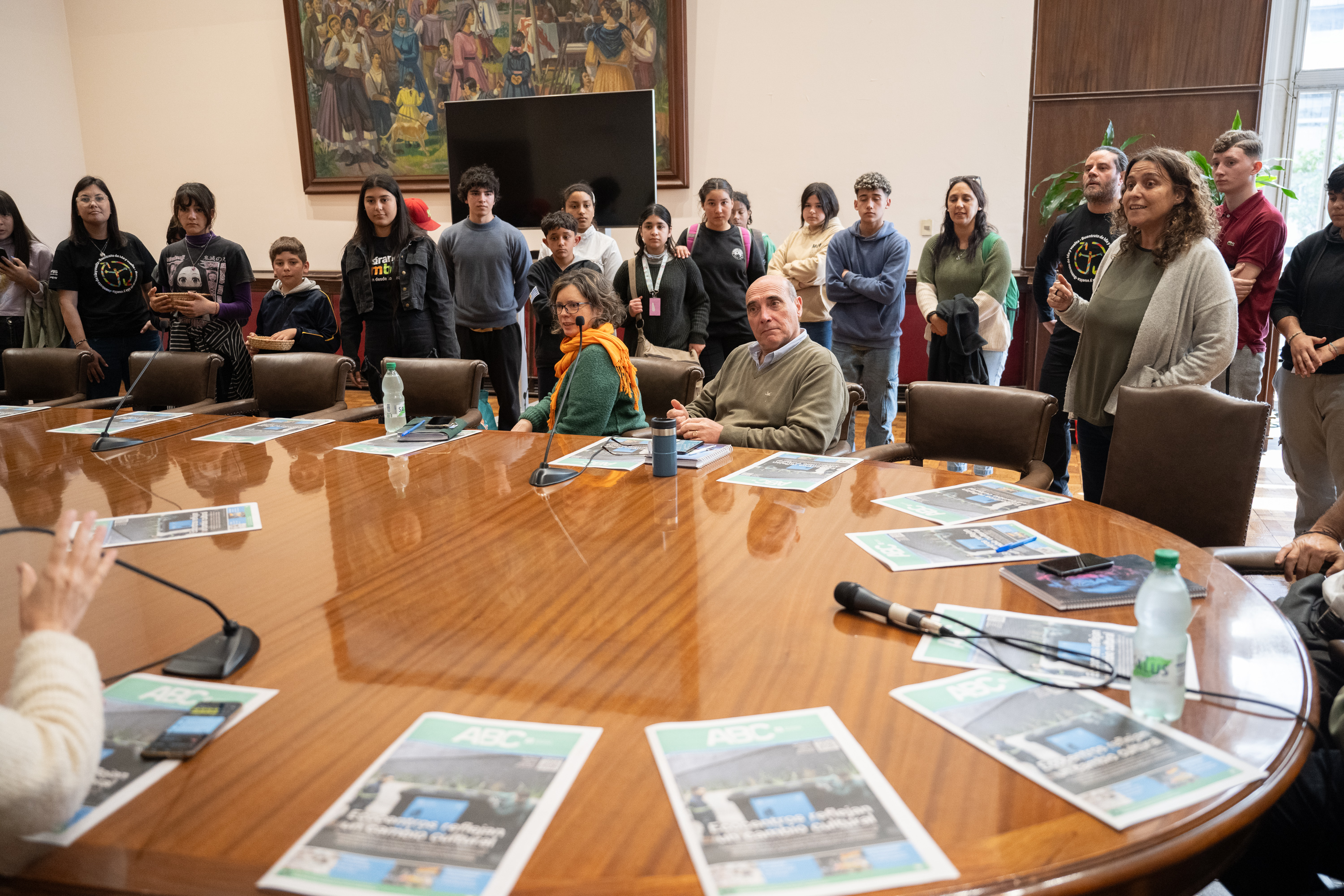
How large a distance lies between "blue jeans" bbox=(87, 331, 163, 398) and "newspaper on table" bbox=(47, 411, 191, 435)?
63.7 inches

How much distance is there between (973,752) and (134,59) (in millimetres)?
8815

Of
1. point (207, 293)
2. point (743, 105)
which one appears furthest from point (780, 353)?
point (743, 105)

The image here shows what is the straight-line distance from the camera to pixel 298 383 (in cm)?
363

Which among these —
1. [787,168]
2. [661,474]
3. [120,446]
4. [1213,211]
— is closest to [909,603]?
[661,474]

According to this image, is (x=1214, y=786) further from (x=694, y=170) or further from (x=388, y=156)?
(x=388, y=156)

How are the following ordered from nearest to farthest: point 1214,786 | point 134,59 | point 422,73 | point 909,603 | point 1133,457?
point 1214,786 → point 909,603 → point 1133,457 → point 422,73 → point 134,59

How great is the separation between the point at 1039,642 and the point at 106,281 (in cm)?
486

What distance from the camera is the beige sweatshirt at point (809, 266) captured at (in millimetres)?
4617

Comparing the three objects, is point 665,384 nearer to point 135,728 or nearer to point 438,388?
point 438,388

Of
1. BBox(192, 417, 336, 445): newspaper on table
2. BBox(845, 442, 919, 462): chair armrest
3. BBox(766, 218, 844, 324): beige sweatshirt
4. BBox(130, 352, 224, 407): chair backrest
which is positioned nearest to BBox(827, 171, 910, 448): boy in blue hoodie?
BBox(766, 218, 844, 324): beige sweatshirt

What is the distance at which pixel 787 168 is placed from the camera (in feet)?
20.6

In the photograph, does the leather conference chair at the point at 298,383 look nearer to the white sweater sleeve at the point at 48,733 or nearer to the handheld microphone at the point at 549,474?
the handheld microphone at the point at 549,474

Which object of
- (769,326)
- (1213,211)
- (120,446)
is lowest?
(120,446)

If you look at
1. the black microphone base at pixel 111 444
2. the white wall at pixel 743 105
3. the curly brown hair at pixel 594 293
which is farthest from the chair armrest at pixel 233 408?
the white wall at pixel 743 105
